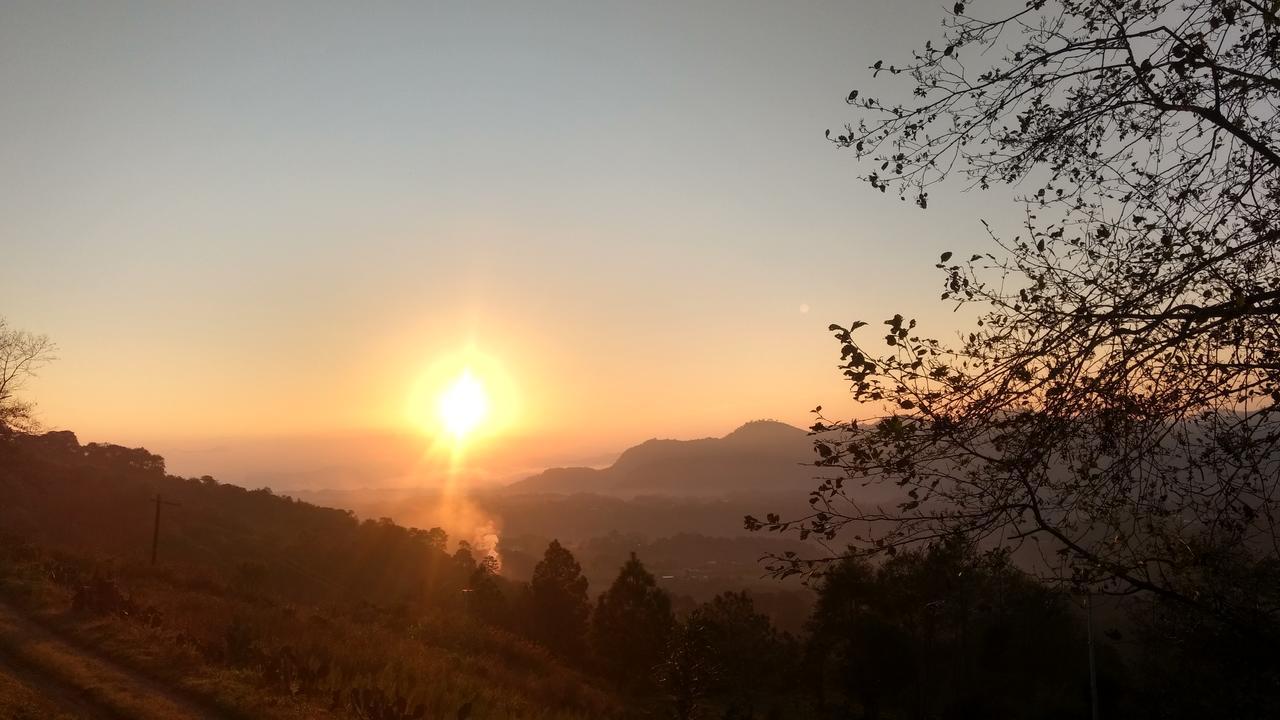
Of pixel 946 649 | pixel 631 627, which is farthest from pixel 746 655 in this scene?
pixel 946 649

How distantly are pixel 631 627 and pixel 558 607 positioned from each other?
8.08 m

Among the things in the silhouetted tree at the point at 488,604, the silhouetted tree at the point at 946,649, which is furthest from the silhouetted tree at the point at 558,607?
the silhouetted tree at the point at 946,649

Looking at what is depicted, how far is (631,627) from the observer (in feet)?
121

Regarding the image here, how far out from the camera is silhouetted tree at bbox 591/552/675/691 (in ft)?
118

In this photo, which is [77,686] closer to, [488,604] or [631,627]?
[631,627]

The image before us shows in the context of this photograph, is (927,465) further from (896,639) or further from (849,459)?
(896,639)

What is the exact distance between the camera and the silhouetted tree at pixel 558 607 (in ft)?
139

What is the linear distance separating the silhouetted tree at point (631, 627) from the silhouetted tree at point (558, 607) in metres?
2.79

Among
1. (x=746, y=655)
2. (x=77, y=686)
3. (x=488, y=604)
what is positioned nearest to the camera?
(x=77, y=686)

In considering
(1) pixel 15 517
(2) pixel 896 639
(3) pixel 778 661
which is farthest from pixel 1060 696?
(1) pixel 15 517

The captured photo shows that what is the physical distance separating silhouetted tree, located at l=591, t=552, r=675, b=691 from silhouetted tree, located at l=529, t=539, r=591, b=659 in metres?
2.79

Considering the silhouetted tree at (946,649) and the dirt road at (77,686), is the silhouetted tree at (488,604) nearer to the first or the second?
the silhouetted tree at (946,649)

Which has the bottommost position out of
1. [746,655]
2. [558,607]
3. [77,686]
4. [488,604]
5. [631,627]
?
[746,655]

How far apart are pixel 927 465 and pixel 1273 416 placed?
9.25 ft
